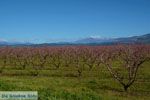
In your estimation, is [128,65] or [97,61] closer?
[128,65]

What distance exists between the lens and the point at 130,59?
126ft

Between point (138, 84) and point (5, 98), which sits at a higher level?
point (5, 98)

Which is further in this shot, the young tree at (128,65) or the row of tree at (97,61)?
the row of tree at (97,61)

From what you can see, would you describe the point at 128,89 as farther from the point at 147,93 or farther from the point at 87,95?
the point at 87,95

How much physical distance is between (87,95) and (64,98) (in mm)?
2452

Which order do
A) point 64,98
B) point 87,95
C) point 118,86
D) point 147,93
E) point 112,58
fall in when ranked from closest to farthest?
point 64,98 < point 87,95 < point 147,93 < point 118,86 < point 112,58

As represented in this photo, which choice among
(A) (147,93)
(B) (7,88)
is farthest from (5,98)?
(A) (147,93)

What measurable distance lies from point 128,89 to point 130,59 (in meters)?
3.45

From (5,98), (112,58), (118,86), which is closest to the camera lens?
(5,98)

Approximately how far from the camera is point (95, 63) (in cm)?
8106

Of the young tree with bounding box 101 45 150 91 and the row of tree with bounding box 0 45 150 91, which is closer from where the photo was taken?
the young tree with bounding box 101 45 150 91

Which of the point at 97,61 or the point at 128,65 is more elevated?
the point at 128,65

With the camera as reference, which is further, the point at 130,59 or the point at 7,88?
the point at 130,59

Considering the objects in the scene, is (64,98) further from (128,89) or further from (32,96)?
(128,89)
